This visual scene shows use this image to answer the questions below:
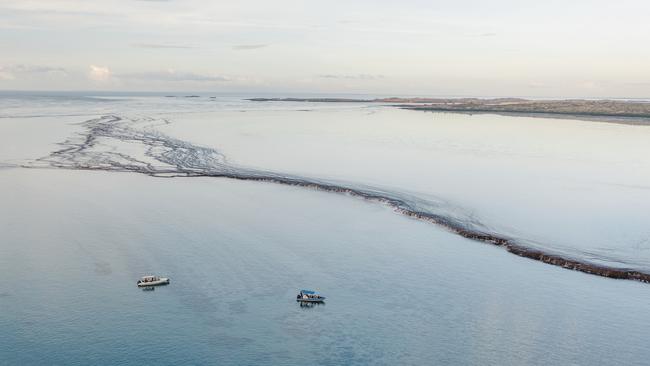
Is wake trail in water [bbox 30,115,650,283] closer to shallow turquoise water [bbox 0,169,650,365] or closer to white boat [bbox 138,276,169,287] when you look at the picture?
shallow turquoise water [bbox 0,169,650,365]

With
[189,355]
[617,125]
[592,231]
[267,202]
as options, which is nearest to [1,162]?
[267,202]

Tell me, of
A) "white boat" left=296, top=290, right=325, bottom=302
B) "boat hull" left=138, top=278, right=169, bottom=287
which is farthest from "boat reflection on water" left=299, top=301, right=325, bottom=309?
"boat hull" left=138, top=278, right=169, bottom=287

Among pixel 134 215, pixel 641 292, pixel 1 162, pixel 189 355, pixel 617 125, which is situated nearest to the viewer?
pixel 189 355

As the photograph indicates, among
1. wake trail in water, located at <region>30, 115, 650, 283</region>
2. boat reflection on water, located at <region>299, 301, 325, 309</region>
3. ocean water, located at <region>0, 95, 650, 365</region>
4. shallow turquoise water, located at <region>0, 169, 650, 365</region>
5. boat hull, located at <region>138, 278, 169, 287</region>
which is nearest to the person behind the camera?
shallow turquoise water, located at <region>0, 169, 650, 365</region>

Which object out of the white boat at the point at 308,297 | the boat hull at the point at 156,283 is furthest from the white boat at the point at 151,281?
the white boat at the point at 308,297

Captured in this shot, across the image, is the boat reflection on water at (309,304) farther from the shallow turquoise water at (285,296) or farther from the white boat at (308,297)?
the shallow turquoise water at (285,296)

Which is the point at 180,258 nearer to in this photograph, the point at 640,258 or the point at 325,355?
the point at 325,355

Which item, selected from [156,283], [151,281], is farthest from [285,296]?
[151,281]
